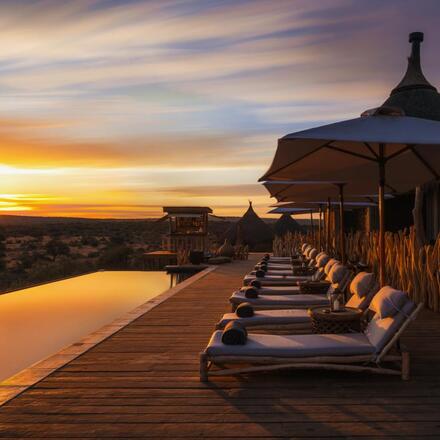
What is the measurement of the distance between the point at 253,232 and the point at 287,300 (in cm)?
→ 2284

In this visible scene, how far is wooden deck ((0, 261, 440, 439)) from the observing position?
134 inches

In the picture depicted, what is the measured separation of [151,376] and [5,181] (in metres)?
23.5

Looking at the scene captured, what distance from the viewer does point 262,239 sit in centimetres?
2970

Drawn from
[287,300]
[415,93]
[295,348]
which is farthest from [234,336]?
[415,93]

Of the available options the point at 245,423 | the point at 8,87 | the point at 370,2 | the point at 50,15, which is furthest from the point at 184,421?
the point at 8,87

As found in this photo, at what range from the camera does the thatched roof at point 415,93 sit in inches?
641

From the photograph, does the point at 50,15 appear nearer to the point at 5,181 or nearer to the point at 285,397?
the point at 285,397

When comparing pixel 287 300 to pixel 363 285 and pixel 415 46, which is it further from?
pixel 415 46

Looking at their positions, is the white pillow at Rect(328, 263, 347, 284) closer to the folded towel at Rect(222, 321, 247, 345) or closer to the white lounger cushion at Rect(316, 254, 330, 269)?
the white lounger cushion at Rect(316, 254, 330, 269)

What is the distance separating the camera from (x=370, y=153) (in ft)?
20.7

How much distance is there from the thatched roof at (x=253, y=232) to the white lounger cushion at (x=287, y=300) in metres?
21.8

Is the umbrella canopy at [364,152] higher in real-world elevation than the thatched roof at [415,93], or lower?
lower

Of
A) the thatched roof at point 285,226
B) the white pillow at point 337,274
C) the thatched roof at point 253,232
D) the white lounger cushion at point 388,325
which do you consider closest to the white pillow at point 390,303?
the white lounger cushion at point 388,325

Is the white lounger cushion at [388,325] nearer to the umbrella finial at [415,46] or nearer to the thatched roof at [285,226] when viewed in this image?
the umbrella finial at [415,46]
